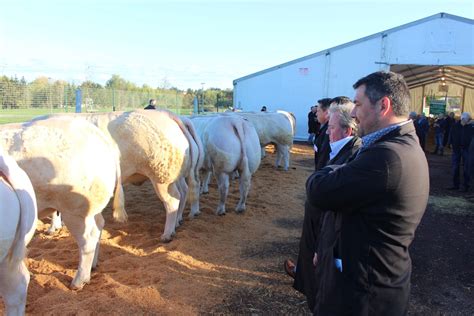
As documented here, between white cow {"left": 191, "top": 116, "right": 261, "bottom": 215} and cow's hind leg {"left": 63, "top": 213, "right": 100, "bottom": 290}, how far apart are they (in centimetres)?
311

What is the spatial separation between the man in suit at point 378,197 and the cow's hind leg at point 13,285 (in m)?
2.37

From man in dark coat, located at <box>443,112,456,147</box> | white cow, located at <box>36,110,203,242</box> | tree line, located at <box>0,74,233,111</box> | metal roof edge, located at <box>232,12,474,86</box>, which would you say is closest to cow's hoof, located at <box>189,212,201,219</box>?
white cow, located at <box>36,110,203,242</box>

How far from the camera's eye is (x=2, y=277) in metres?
2.89

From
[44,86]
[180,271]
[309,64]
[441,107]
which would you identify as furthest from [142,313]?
[441,107]

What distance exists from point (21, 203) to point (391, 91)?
2590 millimetres

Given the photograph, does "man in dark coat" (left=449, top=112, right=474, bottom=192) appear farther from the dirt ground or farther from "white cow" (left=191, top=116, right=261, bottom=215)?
"white cow" (left=191, top=116, right=261, bottom=215)

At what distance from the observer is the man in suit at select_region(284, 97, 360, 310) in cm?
289

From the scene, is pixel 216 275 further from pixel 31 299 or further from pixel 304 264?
pixel 31 299

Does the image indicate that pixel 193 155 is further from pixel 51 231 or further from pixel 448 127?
pixel 448 127

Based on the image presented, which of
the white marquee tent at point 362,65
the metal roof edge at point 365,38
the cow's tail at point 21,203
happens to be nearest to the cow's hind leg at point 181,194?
the cow's tail at point 21,203

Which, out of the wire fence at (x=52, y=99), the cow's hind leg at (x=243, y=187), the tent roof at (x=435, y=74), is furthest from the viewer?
the tent roof at (x=435, y=74)

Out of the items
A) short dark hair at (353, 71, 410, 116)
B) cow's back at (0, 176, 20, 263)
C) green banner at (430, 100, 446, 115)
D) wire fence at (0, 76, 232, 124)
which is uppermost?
green banner at (430, 100, 446, 115)

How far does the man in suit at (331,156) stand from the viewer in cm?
289

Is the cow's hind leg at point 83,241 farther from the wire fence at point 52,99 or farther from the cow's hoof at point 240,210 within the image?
the wire fence at point 52,99
